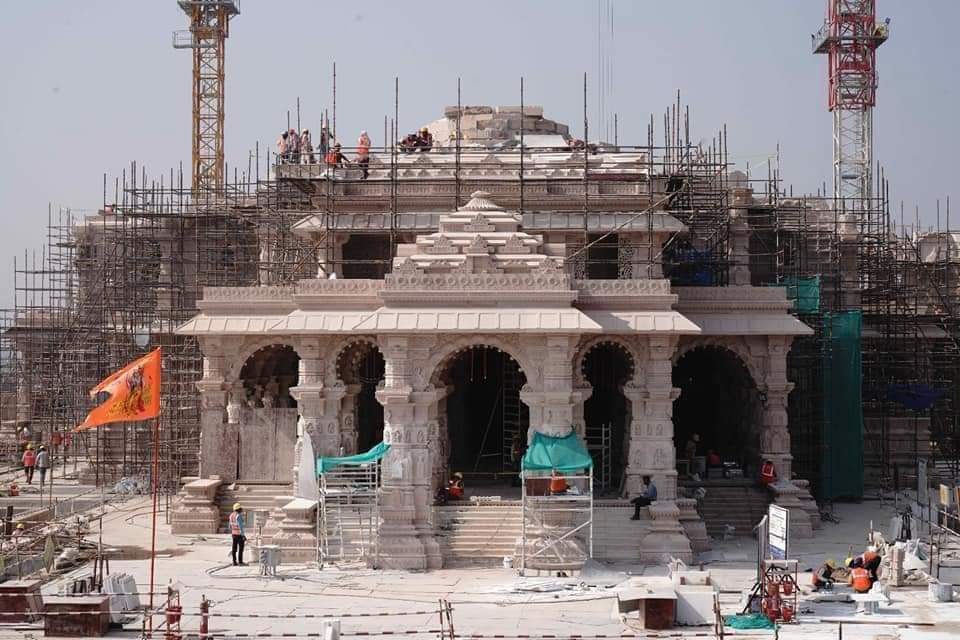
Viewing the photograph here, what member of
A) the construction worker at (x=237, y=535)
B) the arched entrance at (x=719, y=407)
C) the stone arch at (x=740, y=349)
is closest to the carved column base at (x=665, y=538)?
the stone arch at (x=740, y=349)

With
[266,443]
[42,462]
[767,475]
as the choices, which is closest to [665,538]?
[767,475]

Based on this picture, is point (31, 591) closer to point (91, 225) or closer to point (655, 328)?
point (655, 328)

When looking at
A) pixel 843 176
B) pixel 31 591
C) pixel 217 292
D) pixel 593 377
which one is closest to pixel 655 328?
pixel 593 377

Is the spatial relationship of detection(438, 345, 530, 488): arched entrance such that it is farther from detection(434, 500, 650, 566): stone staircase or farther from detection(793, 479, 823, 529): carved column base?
detection(793, 479, 823, 529): carved column base

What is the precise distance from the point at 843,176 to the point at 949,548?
38055 millimetres

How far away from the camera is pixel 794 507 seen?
3177 centimetres

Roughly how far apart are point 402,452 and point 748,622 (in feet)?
29.3

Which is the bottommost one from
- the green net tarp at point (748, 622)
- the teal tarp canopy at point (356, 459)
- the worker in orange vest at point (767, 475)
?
the green net tarp at point (748, 622)

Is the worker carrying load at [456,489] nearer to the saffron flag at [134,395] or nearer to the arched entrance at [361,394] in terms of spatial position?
the arched entrance at [361,394]

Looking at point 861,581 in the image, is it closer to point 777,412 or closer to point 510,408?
point 777,412

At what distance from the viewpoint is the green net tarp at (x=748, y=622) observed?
2223 cm

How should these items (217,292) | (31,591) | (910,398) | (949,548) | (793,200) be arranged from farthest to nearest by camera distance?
1. (793,200)
2. (910,398)
3. (217,292)
4. (949,548)
5. (31,591)

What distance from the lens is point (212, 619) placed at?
23.0 meters

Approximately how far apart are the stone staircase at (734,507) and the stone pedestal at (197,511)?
11.4 meters
